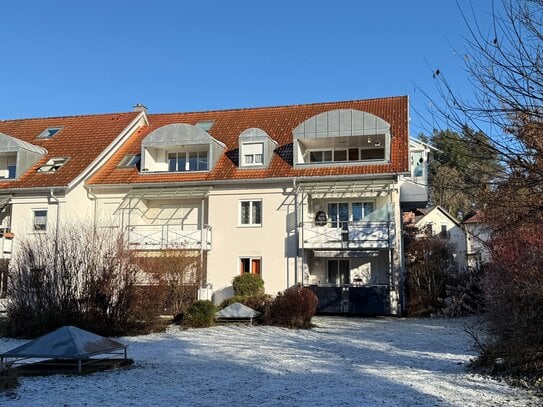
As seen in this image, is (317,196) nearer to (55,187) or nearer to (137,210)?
(137,210)

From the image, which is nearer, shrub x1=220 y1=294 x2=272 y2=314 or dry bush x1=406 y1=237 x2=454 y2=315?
shrub x1=220 y1=294 x2=272 y2=314

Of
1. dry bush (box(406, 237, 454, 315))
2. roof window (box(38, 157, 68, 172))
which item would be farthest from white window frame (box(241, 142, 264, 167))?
roof window (box(38, 157, 68, 172))

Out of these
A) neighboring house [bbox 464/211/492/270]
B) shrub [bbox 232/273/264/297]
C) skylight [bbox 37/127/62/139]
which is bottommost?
shrub [bbox 232/273/264/297]

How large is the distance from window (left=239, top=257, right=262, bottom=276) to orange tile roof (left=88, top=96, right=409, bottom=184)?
3890 millimetres

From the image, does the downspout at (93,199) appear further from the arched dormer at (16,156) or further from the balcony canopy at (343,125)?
the balcony canopy at (343,125)

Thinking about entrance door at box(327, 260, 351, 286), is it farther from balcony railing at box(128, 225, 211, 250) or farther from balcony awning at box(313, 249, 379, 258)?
balcony railing at box(128, 225, 211, 250)

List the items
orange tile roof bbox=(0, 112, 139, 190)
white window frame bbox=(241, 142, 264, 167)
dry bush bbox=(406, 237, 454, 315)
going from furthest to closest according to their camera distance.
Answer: orange tile roof bbox=(0, 112, 139, 190) < white window frame bbox=(241, 142, 264, 167) < dry bush bbox=(406, 237, 454, 315)

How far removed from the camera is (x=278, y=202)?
91.5ft

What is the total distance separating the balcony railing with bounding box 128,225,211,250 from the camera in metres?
27.3

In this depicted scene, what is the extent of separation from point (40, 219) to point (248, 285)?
36.4ft

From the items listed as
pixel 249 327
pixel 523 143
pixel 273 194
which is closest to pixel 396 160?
pixel 273 194

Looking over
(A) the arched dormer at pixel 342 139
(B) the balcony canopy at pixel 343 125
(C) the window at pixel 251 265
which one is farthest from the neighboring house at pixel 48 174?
(B) the balcony canopy at pixel 343 125

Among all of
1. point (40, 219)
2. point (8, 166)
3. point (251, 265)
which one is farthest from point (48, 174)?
point (251, 265)

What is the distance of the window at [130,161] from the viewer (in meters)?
30.7
